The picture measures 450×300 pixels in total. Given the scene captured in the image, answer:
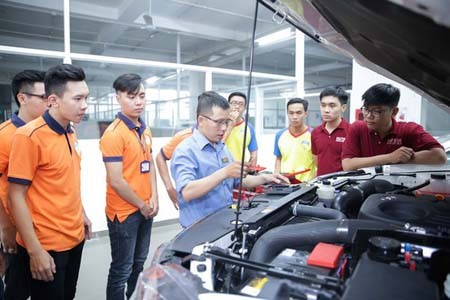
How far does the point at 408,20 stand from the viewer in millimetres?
550

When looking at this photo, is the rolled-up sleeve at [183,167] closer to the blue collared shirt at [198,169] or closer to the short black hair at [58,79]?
the blue collared shirt at [198,169]

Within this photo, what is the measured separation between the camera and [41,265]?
51.1 inches

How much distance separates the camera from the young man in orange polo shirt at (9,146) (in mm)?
1447

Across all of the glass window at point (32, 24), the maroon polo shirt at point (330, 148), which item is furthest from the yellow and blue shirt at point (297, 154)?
the glass window at point (32, 24)

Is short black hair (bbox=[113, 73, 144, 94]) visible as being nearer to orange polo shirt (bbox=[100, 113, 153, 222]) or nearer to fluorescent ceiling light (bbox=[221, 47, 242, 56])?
orange polo shirt (bbox=[100, 113, 153, 222])

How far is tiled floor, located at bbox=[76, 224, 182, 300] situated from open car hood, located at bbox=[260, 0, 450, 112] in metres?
2.11

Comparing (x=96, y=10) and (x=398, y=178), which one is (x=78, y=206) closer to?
(x=398, y=178)

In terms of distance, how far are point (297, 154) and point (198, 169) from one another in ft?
4.45

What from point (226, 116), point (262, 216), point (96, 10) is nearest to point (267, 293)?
point (262, 216)

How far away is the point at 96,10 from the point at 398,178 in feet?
18.2

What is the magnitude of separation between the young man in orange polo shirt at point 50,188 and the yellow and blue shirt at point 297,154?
169 centimetres

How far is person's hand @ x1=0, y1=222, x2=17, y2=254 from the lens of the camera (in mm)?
1454

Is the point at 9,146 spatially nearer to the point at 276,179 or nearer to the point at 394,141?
the point at 276,179

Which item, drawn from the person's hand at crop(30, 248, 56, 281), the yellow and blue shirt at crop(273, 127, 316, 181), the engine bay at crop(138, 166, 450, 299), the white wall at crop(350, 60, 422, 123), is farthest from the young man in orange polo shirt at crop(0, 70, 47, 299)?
the white wall at crop(350, 60, 422, 123)
